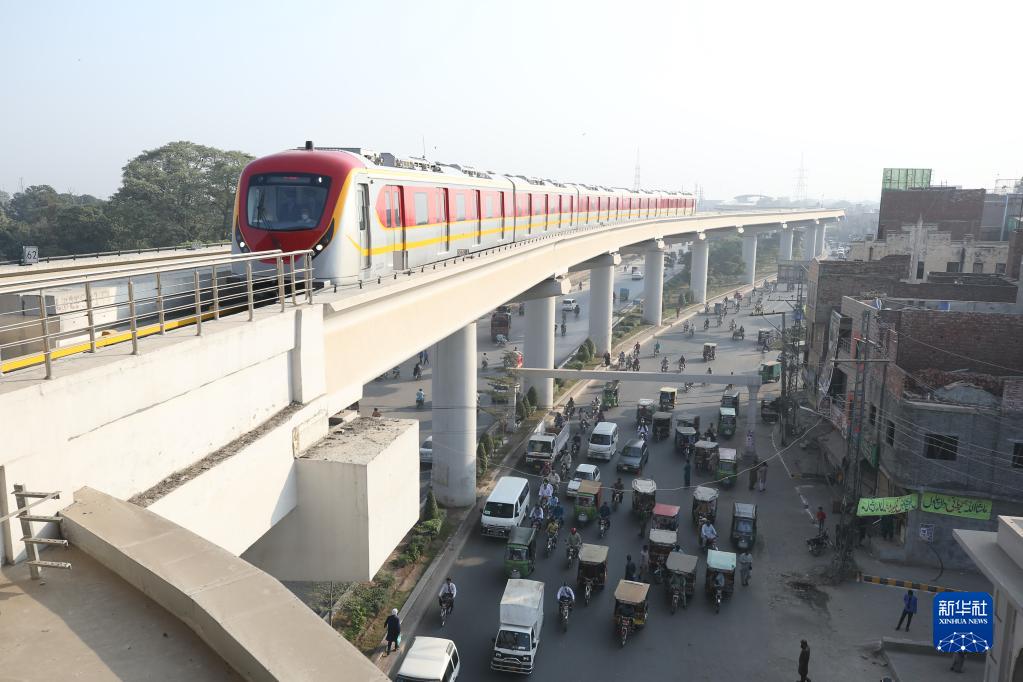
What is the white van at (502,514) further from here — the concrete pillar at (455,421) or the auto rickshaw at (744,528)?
the auto rickshaw at (744,528)

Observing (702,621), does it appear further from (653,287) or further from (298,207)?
(653,287)

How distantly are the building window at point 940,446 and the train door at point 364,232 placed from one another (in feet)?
52.1

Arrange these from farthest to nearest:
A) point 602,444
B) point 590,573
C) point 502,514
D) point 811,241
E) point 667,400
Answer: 1. point 811,241
2. point 667,400
3. point 602,444
4. point 502,514
5. point 590,573

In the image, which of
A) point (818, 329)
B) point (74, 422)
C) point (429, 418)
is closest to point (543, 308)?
point (429, 418)

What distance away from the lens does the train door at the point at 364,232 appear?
1434 centimetres

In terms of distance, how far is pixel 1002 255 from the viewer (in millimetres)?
41844

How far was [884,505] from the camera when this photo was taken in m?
20.3

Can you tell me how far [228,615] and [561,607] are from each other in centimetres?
1413

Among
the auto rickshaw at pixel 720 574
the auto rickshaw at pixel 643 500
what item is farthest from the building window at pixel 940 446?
the auto rickshaw at pixel 643 500

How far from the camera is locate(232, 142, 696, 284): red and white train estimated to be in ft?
44.0

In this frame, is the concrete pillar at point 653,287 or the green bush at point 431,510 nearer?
the green bush at point 431,510

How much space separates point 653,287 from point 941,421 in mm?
42170

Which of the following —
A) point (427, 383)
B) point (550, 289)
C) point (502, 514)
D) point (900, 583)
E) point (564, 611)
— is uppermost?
point (550, 289)

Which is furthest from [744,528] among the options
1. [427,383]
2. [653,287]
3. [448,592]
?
[653,287]
